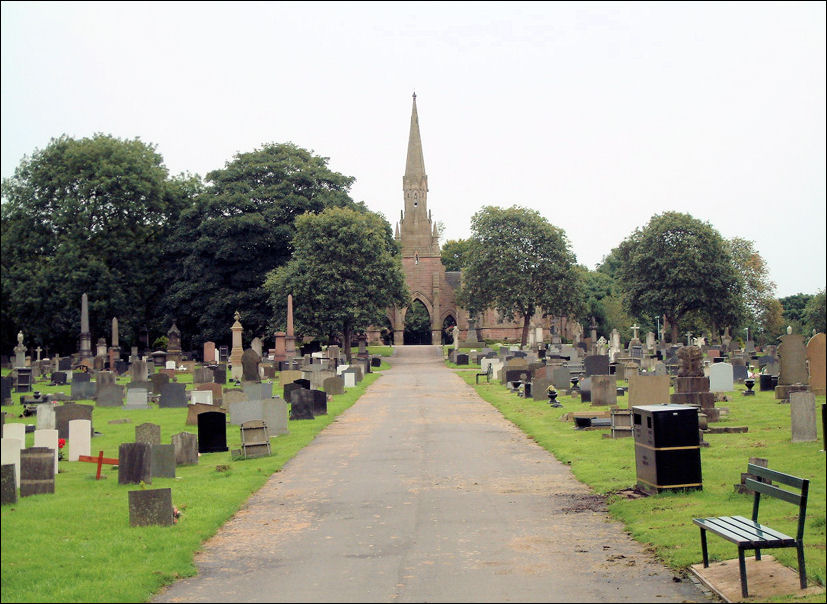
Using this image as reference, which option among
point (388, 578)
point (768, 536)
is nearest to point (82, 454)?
point (388, 578)

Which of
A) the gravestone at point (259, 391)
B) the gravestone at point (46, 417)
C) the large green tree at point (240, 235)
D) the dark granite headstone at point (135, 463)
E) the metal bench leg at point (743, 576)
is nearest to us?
the metal bench leg at point (743, 576)

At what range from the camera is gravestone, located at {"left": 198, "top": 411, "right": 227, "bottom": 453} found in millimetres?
17469

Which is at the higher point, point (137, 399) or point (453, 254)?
point (453, 254)

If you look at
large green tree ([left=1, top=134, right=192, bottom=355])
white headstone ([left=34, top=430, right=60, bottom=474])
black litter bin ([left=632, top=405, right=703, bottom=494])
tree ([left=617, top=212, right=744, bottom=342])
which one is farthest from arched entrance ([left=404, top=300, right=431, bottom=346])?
black litter bin ([left=632, top=405, right=703, bottom=494])

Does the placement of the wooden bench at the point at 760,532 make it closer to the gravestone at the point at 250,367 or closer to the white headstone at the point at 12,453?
the white headstone at the point at 12,453

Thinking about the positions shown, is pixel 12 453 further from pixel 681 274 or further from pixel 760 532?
pixel 681 274

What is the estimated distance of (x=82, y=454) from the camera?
53.9 feet

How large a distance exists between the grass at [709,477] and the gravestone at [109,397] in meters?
12.6

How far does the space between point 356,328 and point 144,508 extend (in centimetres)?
4463

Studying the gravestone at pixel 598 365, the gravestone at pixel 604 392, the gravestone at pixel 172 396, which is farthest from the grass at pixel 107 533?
the gravestone at pixel 598 365

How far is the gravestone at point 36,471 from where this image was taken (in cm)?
1252

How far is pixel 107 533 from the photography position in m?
9.95

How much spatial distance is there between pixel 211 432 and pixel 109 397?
11933mm

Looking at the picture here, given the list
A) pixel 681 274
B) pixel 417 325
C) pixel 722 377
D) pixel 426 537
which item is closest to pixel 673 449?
pixel 426 537
